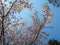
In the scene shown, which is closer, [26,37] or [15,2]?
[15,2]

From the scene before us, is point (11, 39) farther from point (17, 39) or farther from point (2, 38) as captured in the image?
point (2, 38)

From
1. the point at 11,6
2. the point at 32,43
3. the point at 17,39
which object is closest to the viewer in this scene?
the point at 11,6

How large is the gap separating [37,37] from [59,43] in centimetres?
1788

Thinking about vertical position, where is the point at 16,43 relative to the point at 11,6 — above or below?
below

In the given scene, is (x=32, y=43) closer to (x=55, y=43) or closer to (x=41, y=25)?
(x=41, y=25)

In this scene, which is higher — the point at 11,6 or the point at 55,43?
the point at 11,6

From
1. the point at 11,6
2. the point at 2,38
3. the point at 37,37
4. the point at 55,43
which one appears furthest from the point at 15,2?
the point at 55,43

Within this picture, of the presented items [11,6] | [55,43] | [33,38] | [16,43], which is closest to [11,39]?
[16,43]

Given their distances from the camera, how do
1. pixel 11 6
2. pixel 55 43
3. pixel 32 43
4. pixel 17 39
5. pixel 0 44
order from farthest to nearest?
pixel 55 43 < pixel 17 39 < pixel 32 43 < pixel 11 6 < pixel 0 44

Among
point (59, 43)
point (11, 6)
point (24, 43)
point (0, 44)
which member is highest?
point (11, 6)

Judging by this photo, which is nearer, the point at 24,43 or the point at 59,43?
the point at 24,43

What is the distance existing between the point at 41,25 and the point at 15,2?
13.0ft

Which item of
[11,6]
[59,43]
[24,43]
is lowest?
[59,43]

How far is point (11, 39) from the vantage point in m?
21.2
